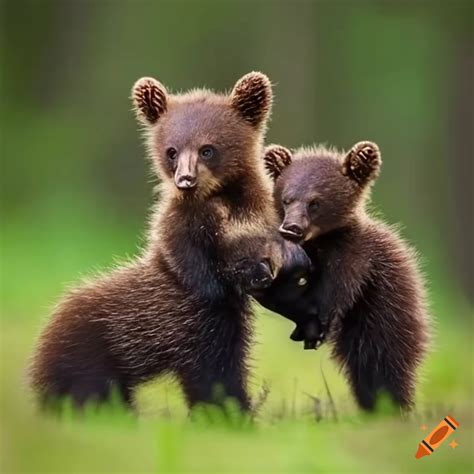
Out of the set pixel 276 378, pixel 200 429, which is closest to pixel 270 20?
pixel 276 378

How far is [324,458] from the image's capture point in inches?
147

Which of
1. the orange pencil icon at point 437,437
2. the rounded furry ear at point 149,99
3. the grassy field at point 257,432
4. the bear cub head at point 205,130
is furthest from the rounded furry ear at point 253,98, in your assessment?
the orange pencil icon at point 437,437

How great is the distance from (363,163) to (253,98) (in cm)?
41

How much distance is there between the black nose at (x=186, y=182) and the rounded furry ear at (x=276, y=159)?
320 mm

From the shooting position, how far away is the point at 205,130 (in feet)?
13.4

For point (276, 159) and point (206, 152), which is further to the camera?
point (276, 159)

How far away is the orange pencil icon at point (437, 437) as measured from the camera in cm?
391

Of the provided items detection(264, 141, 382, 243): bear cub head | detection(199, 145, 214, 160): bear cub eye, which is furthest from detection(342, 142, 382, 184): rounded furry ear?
detection(199, 145, 214, 160): bear cub eye

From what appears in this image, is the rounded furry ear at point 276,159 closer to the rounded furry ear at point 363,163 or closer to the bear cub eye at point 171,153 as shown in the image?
the rounded furry ear at point 363,163

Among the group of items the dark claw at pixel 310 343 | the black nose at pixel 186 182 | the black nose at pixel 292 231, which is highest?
the black nose at pixel 186 182

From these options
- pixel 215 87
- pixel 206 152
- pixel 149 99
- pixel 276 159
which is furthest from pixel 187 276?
pixel 215 87

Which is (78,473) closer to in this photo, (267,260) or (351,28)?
(267,260)

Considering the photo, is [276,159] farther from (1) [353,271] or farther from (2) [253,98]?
(1) [353,271]

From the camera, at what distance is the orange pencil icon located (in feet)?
12.8
